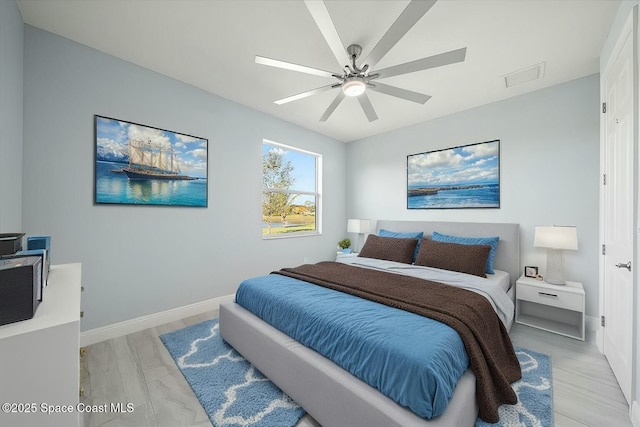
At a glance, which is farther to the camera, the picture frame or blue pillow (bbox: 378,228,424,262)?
blue pillow (bbox: 378,228,424,262)

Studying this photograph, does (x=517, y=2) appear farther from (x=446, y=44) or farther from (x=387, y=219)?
(x=387, y=219)

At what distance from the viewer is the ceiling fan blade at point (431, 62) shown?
5.15 feet

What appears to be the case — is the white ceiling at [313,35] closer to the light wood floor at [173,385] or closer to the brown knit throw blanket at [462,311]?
the brown knit throw blanket at [462,311]

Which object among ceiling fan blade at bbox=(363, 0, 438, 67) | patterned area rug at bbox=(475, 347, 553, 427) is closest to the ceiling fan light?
ceiling fan blade at bbox=(363, 0, 438, 67)

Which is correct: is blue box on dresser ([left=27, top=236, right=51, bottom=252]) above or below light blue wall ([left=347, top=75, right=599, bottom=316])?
below

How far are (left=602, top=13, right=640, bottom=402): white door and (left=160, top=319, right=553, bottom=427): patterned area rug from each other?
19.1 inches

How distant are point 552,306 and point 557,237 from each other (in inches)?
30.4

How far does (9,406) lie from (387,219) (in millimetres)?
4136

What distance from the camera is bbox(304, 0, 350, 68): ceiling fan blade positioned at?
130 cm

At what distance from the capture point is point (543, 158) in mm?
2873

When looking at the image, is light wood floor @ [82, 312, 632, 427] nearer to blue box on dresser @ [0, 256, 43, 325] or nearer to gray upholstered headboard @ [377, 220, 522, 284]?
gray upholstered headboard @ [377, 220, 522, 284]

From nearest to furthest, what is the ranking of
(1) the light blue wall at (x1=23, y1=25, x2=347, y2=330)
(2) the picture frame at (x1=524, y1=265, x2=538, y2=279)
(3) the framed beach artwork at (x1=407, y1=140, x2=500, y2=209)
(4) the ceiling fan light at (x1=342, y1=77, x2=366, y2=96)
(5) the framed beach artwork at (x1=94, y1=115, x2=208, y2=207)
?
1. (4) the ceiling fan light at (x1=342, y1=77, x2=366, y2=96)
2. (1) the light blue wall at (x1=23, y1=25, x2=347, y2=330)
3. (5) the framed beach artwork at (x1=94, y1=115, x2=208, y2=207)
4. (2) the picture frame at (x1=524, y1=265, x2=538, y2=279)
5. (3) the framed beach artwork at (x1=407, y1=140, x2=500, y2=209)

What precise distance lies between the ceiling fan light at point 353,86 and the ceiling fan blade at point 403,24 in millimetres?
214

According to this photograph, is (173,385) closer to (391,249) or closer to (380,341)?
(380,341)
